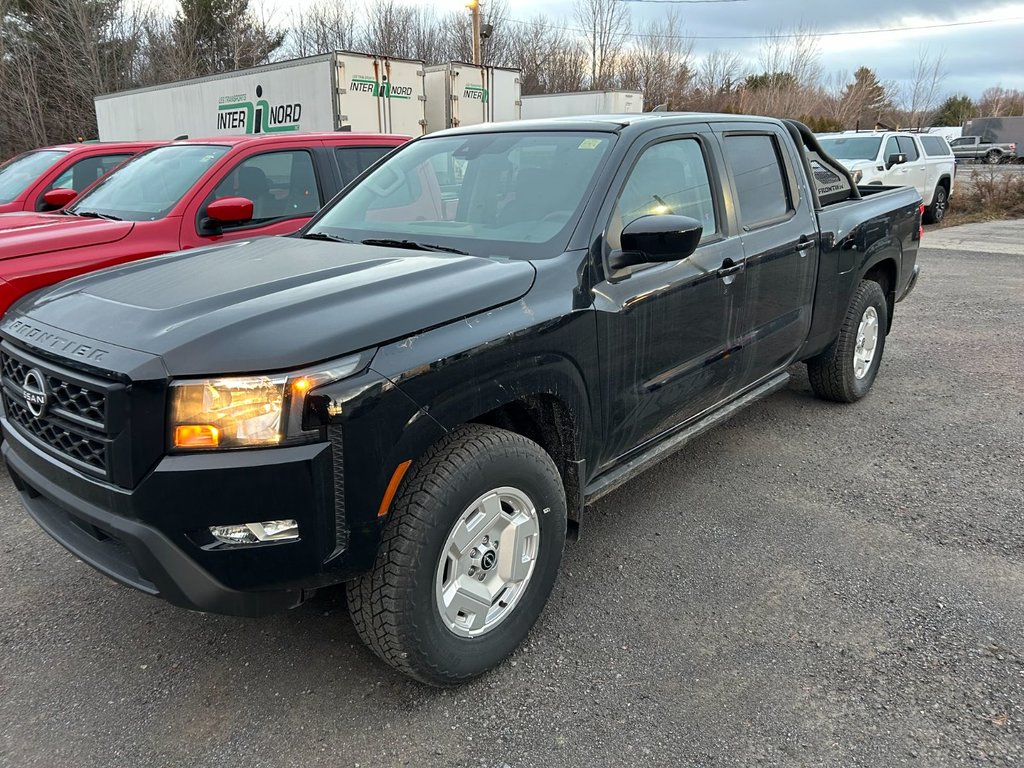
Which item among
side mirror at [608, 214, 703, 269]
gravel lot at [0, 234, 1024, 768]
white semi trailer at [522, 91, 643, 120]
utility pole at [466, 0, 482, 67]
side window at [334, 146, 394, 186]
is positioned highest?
utility pole at [466, 0, 482, 67]

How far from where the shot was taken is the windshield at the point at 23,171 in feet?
23.8

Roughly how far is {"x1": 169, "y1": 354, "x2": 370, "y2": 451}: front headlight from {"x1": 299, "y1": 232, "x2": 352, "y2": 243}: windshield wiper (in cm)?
142

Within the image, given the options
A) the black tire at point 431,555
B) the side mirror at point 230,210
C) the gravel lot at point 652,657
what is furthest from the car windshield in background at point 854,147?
the black tire at point 431,555

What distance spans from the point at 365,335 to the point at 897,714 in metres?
2.06

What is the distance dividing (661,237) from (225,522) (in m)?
1.74

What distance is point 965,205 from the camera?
18.3 metres

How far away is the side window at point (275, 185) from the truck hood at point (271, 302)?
2451 millimetres

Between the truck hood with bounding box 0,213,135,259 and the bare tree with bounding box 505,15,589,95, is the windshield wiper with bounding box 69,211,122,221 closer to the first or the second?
the truck hood with bounding box 0,213,135,259

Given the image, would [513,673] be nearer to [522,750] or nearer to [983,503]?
[522,750]

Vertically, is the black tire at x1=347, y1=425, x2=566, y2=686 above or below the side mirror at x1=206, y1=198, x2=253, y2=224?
below

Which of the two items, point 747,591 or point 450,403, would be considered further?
point 747,591

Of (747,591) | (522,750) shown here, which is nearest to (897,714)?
(747,591)

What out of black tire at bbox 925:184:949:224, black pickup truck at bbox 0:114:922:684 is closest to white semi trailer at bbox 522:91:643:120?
black tire at bbox 925:184:949:224

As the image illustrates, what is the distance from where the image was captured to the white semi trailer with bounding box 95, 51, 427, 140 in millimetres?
11961
